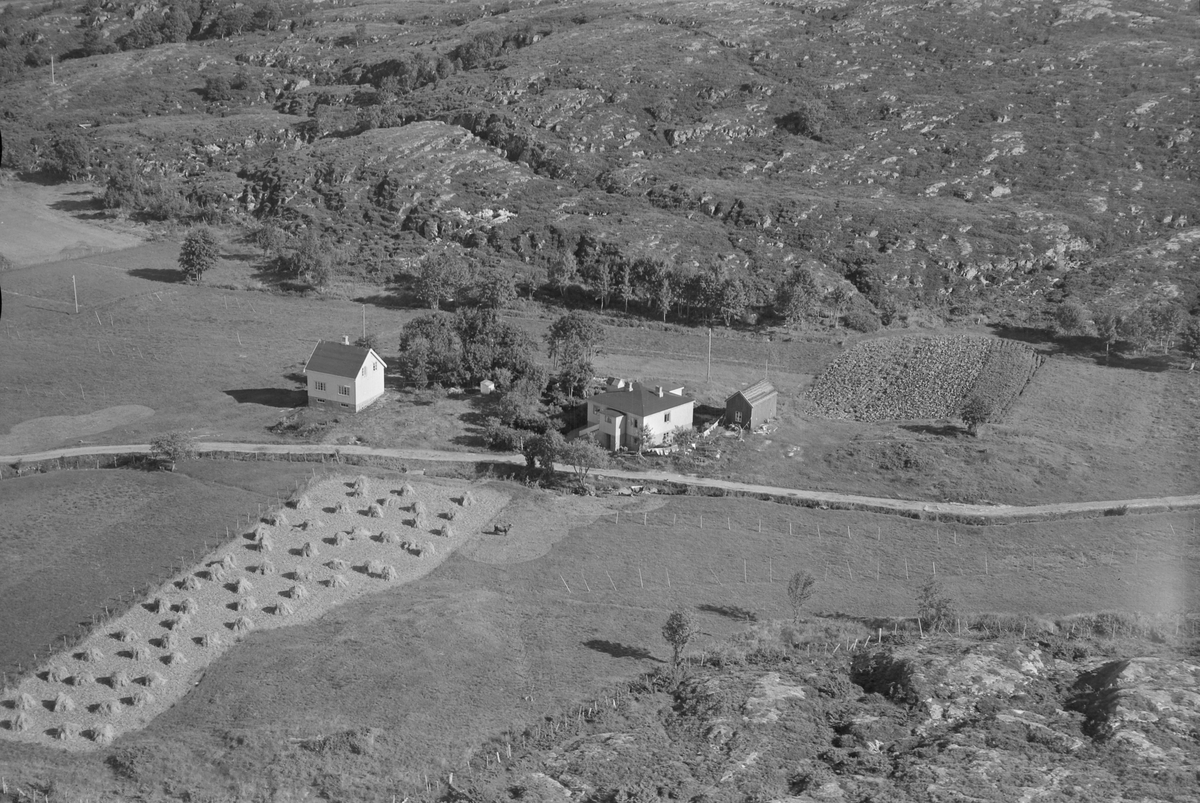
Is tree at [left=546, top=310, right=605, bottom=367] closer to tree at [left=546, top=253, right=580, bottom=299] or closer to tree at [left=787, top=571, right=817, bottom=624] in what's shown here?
tree at [left=546, top=253, right=580, bottom=299]

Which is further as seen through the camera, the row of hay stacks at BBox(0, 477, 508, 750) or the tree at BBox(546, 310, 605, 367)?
the tree at BBox(546, 310, 605, 367)

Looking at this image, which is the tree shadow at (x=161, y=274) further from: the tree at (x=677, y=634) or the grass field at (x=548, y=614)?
the tree at (x=677, y=634)

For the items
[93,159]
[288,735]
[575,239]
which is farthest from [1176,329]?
[93,159]

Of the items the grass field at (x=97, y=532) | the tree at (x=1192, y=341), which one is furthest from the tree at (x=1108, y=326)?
the grass field at (x=97, y=532)

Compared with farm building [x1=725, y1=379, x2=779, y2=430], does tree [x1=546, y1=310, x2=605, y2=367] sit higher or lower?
higher

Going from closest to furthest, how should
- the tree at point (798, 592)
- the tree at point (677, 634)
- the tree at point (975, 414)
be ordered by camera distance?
1. the tree at point (677, 634)
2. the tree at point (798, 592)
3. the tree at point (975, 414)

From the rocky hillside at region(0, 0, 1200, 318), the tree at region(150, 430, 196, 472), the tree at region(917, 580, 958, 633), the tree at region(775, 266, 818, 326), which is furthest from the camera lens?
the rocky hillside at region(0, 0, 1200, 318)

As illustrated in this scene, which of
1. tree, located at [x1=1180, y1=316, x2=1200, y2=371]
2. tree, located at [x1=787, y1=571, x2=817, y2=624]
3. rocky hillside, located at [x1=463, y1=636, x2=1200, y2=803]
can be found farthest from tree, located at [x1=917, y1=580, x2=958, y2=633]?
tree, located at [x1=1180, y1=316, x2=1200, y2=371]
